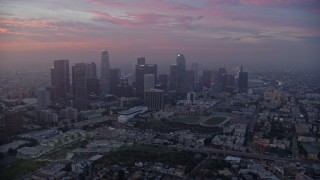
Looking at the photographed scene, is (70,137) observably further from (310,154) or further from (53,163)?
(310,154)

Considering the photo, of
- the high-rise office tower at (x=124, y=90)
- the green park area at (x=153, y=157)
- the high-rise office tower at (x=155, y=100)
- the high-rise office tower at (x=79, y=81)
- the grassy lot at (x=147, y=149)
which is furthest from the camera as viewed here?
the high-rise office tower at (x=124, y=90)

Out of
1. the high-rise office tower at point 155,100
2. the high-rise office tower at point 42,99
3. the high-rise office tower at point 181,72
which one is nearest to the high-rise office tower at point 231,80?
the high-rise office tower at point 181,72

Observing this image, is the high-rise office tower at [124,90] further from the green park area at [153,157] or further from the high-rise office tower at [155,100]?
the green park area at [153,157]

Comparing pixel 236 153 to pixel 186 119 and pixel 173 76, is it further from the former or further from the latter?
pixel 173 76

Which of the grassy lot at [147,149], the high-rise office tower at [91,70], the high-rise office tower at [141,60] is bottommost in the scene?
the grassy lot at [147,149]

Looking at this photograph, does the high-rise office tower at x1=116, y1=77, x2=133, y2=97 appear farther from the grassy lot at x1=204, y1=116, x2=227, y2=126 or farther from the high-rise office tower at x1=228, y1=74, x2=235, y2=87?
the high-rise office tower at x1=228, y1=74, x2=235, y2=87

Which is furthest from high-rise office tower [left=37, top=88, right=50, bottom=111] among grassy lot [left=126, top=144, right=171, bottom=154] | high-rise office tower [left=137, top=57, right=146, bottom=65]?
high-rise office tower [left=137, top=57, right=146, bottom=65]
